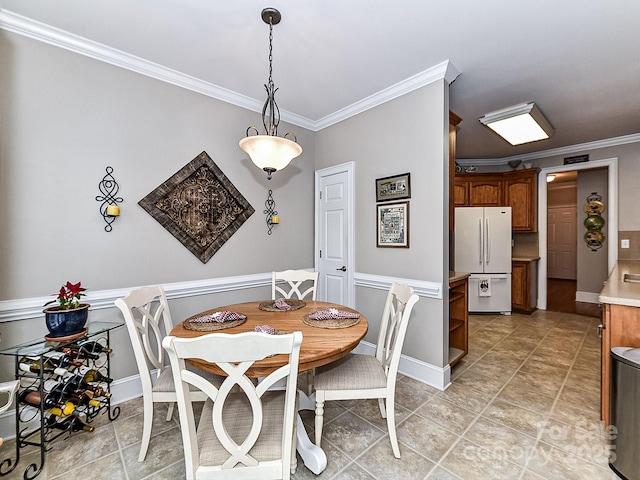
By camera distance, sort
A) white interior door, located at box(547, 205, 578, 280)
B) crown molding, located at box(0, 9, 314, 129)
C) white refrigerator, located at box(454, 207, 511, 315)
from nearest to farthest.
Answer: crown molding, located at box(0, 9, 314, 129) → white refrigerator, located at box(454, 207, 511, 315) → white interior door, located at box(547, 205, 578, 280)

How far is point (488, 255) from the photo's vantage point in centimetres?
458

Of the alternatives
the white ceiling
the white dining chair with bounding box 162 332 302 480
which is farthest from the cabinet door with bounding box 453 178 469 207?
the white dining chair with bounding box 162 332 302 480

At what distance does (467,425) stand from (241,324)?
66.1 inches

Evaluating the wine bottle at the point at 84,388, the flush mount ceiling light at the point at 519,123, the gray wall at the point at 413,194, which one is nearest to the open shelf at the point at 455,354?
the gray wall at the point at 413,194

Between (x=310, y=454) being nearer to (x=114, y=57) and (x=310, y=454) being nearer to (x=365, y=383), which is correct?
(x=365, y=383)

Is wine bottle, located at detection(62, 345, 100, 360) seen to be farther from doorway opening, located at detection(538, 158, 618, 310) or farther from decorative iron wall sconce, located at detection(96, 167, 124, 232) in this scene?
doorway opening, located at detection(538, 158, 618, 310)

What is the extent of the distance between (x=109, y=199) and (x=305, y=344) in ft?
6.37

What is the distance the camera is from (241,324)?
1.79m

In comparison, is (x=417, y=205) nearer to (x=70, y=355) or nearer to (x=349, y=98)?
(x=349, y=98)

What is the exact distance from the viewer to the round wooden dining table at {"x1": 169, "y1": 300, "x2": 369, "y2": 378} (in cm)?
125

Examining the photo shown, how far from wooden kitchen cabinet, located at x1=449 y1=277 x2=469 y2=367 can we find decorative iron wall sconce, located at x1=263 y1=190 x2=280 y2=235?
1.99 m

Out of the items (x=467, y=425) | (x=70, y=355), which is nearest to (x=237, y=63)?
(x=70, y=355)

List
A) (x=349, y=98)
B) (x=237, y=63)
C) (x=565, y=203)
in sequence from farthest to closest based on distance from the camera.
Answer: (x=565, y=203) → (x=349, y=98) → (x=237, y=63)

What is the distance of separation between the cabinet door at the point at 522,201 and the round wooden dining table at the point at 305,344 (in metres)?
4.43
